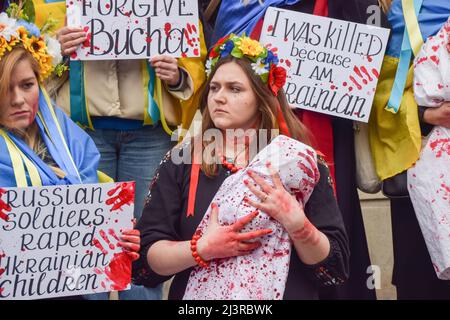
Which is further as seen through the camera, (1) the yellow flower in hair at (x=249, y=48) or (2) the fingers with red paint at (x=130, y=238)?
(1) the yellow flower in hair at (x=249, y=48)

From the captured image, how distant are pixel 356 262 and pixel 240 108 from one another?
1.29m

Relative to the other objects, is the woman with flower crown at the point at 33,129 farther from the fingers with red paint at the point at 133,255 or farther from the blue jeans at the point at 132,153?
the blue jeans at the point at 132,153

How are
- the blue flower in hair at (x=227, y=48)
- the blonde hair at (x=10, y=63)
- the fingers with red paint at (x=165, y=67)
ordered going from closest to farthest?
the blonde hair at (x=10, y=63) < the blue flower in hair at (x=227, y=48) < the fingers with red paint at (x=165, y=67)

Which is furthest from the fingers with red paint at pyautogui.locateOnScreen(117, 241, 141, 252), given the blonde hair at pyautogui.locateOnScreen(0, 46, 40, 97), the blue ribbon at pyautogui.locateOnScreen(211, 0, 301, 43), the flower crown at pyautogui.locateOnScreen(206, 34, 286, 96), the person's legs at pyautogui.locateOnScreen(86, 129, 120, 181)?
the blue ribbon at pyautogui.locateOnScreen(211, 0, 301, 43)

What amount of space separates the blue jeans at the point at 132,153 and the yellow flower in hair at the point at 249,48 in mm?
819

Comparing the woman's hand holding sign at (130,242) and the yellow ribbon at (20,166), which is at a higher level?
the yellow ribbon at (20,166)

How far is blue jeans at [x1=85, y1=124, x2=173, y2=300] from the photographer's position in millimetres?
4789

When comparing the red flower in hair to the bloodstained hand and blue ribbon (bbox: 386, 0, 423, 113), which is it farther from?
blue ribbon (bbox: 386, 0, 423, 113)

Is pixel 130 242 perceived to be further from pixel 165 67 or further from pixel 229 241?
pixel 165 67

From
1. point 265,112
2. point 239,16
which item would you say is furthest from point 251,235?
point 239,16

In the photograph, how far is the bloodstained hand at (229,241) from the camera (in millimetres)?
3721

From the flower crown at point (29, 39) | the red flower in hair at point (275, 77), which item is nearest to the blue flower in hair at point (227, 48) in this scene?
the red flower in hair at point (275, 77)

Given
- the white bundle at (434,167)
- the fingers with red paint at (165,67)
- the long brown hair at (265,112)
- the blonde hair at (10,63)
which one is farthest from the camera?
the fingers with red paint at (165,67)

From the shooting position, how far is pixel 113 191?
387 cm
